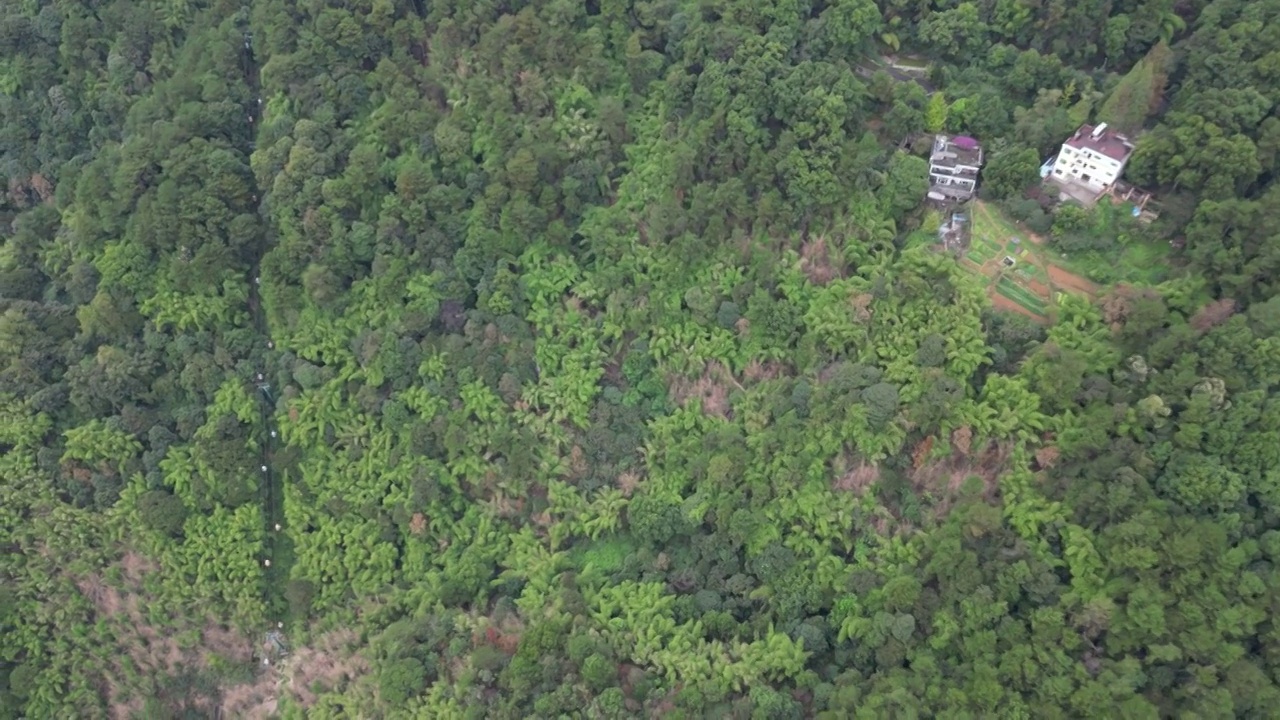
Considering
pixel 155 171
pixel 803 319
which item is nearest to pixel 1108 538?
pixel 803 319

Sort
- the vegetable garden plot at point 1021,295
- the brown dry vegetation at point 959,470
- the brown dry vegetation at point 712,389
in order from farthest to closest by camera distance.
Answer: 1. the brown dry vegetation at point 712,389
2. the vegetable garden plot at point 1021,295
3. the brown dry vegetation at point 959,470

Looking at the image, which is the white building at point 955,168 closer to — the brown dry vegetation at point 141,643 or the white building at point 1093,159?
the white building at point 1093,159

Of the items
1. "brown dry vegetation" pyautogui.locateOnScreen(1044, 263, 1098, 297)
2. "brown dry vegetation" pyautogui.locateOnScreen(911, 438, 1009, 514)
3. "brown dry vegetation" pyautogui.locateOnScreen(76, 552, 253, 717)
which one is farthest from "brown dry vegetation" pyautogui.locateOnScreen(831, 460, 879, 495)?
"brown dry vegetation" pyautogui.locateOnScreen(76, 552, 253, 717)

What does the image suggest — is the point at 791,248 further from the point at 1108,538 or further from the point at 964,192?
the point at 1108,538

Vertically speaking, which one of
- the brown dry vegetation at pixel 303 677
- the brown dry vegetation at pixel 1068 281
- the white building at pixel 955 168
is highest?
the white building at pixel 955 168

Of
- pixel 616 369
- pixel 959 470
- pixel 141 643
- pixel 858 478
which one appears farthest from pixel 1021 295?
pixel 141 643

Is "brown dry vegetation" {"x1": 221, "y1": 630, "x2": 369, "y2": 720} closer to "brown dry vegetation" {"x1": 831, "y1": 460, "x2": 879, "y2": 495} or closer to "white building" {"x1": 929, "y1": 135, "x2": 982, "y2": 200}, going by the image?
"brown dry vegetation" {"x1": 831, "y1": 460, "x2": 879, "y2": 495}

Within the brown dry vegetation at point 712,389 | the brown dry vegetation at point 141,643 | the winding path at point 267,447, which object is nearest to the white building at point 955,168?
the brown dry vegetation at point 712,389
